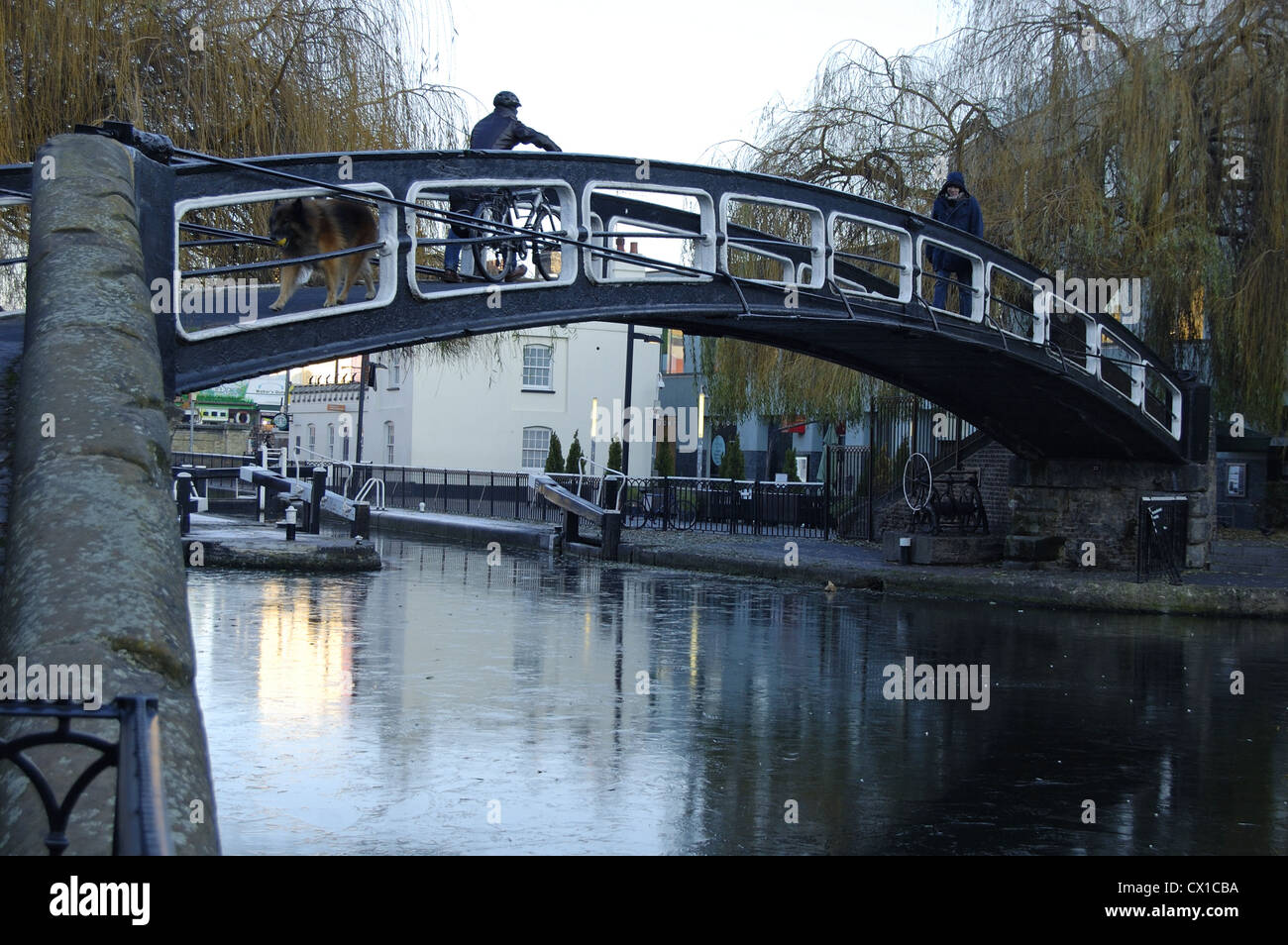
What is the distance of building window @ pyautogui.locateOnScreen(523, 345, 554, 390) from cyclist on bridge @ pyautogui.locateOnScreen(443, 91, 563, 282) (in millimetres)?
37953

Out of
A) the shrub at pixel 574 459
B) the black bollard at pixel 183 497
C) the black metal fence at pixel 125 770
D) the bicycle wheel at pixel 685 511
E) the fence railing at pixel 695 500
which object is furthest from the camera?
the shrub at pixel 574 459

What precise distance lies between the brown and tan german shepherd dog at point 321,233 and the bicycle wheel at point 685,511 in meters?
19.6

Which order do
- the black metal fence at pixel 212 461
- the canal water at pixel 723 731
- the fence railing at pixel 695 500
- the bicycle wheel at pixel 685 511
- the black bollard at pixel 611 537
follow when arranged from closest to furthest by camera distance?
1. the canal water at pixel 723 731
2. the black bollard at pixel 611 537
3. the fence railing at pixel 695 500
4. the bicycle wheel at pixel 685 511
5. the black metal fence at pixel 212 461

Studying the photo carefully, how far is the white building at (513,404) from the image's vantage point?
162ft

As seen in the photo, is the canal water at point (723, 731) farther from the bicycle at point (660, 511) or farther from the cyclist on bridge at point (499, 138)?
the bicycle at point (660, 511)

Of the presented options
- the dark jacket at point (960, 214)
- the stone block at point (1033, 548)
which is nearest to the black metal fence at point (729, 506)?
the stone block at point (1033, 548)

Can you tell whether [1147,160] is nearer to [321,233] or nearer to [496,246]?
[496,246]

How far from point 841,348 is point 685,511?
13869 mm

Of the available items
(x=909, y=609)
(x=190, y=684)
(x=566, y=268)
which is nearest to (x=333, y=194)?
(x=566, y=268)

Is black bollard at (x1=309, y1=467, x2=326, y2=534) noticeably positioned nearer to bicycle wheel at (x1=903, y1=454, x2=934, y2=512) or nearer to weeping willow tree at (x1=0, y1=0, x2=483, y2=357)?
weeping willow tree at (x1=0, y1=0, x2=483, y2=357)

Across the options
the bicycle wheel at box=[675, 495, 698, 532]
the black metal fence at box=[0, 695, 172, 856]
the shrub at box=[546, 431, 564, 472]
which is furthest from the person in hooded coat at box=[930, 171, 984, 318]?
the shrub at box=[546, 431, 564, 472]

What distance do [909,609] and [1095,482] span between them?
5131 mm

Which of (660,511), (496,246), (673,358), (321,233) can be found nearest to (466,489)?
(660,511)

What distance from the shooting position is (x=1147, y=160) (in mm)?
19891
